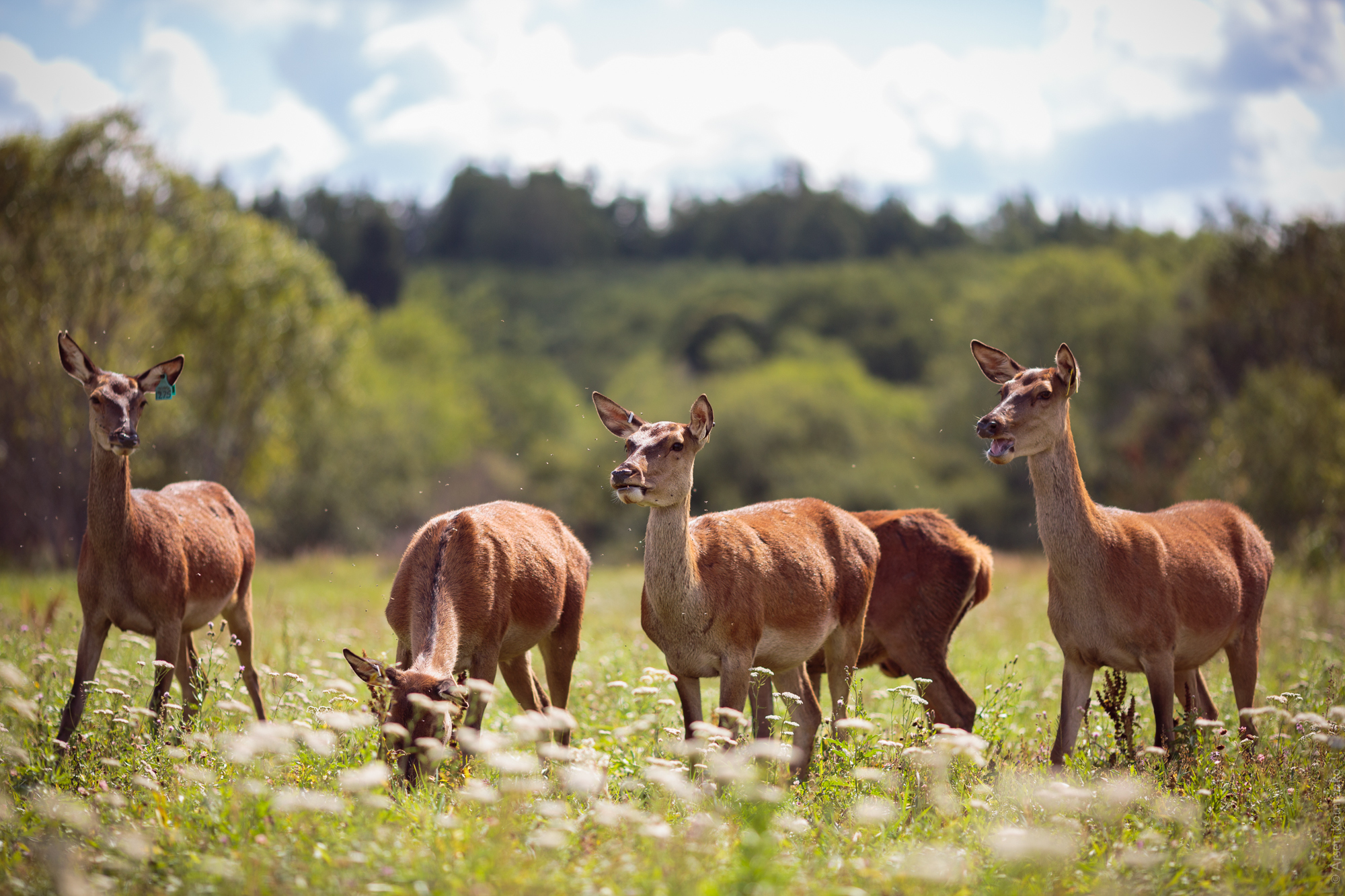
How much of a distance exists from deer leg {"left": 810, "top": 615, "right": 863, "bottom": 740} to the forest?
35.8 feet

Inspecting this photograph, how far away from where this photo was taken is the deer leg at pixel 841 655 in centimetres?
748

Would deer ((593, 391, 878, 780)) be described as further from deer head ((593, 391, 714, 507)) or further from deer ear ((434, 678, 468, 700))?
deer ear ((434, 678, 468, 700))

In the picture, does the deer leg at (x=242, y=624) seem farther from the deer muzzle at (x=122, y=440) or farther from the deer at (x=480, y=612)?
the deer at (x=480, y=612)

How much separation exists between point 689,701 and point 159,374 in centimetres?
468

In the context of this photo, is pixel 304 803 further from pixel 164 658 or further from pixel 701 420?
pixel 164 658

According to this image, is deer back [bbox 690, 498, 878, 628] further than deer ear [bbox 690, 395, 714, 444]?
Yes

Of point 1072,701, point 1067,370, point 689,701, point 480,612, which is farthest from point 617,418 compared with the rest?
point 1072,701

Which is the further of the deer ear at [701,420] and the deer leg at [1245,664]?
the deer leg at [1245,664]

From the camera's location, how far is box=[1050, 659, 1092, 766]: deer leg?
6609mm

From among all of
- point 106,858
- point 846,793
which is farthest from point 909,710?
point 106,858

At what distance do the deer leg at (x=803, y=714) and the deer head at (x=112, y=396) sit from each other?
4902 millimetres

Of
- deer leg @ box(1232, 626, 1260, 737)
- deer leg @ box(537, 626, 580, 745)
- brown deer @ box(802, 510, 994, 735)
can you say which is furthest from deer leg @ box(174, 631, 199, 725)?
deer leg @ box(1232, 626, 1260, 737)

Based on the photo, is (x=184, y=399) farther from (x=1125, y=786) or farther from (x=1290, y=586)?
(x=1125, y=786)

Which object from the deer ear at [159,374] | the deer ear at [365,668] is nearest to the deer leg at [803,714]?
the deer ear at [365,668]
